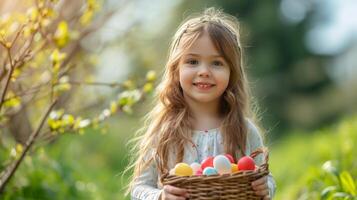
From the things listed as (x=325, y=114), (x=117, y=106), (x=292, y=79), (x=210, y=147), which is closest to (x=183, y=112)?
(x=210, y=147)

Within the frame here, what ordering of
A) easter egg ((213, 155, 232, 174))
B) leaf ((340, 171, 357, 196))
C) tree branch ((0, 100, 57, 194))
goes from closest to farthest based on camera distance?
easter egg ((213, 155, 232, 174)) < tree branch ((0, 100, 57, 194)) < leaf ((340, 171, 357, 196))

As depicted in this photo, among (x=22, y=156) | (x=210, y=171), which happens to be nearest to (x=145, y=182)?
(x=210, y=171)

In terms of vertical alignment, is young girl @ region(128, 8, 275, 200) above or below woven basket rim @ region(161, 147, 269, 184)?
above

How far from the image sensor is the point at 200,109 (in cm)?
393

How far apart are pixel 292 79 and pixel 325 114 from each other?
307cm

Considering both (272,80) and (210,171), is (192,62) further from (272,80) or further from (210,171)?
(272,80)

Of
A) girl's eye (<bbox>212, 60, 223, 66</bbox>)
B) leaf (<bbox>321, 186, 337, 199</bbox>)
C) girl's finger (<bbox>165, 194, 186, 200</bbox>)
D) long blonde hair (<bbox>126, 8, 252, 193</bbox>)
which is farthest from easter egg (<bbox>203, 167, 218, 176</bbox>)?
leaf (<bbox>321, 186, 337, 199</bbox>)

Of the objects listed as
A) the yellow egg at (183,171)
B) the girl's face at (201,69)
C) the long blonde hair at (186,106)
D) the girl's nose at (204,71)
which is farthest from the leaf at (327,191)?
the yellow egg at (183,171)

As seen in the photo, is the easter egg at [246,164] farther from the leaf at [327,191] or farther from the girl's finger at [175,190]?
the leaf at [327,191]

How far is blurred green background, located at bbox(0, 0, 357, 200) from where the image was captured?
25.9 ft

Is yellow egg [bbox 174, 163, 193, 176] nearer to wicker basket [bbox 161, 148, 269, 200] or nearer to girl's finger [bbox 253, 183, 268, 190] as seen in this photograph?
wicker basket [bbox 161, 148, 269, 200]

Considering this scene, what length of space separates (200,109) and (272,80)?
25.1 meters

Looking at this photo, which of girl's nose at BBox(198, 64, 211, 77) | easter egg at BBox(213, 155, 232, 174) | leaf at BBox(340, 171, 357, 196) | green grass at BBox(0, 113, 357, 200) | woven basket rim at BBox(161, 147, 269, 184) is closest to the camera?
woven basket rim at BBox(161, 147, 269, 184)

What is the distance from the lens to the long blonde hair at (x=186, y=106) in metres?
3.80
